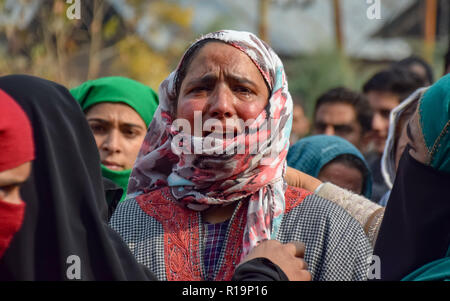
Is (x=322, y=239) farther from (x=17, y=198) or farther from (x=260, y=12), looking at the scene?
(x=260, y=12)

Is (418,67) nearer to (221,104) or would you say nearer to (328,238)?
(221,104)

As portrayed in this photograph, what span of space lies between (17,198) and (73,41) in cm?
1760

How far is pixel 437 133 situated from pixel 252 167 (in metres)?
0.72

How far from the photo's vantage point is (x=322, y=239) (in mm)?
2418

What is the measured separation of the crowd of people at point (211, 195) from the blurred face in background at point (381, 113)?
2.53 meters

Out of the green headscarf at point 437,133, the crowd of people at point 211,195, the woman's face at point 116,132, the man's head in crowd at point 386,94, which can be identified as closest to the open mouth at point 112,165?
the woman's face at point 116,132

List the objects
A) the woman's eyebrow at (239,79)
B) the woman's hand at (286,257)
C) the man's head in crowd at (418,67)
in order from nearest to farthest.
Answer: the woman's hand at (286,257), the woman's eyebrow at (239,79), the man's head in crowd at (418,67)

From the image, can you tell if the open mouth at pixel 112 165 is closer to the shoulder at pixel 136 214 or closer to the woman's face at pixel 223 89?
the shoulder at pixel 136 214

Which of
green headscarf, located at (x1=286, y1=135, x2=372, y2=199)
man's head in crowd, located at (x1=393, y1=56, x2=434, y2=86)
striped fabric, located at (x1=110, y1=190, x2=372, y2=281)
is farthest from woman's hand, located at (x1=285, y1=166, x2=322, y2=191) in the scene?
Result: man's head in crowd, located at (x1=393, y1=56, x2=434, y2=86)

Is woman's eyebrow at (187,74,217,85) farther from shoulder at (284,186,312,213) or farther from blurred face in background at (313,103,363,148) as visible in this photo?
blurred face in background at (313,103,363,148)

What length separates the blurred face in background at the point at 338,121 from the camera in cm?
561

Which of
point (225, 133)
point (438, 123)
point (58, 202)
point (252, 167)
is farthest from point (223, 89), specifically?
point (58, 202)

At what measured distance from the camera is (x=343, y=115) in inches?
223
